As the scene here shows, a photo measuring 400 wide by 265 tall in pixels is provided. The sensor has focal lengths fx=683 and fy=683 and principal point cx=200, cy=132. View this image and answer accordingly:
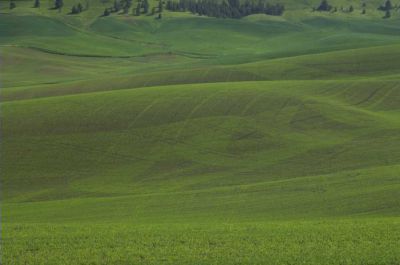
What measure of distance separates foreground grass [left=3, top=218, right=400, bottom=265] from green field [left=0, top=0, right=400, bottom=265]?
63 millimetres

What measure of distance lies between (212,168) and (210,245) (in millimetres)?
31327

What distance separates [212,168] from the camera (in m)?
52.2

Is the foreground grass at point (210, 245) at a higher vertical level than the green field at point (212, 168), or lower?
higher

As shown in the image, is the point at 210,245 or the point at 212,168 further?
the point at 212,168

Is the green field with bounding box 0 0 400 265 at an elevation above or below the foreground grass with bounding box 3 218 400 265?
below

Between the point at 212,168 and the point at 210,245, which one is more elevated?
the point at 210,245

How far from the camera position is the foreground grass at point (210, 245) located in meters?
18.9

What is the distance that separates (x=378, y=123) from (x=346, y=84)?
17831mm

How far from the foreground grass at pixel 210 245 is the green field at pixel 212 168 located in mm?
63

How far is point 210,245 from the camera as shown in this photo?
20844 millimetres

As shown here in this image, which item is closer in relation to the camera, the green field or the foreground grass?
the foreground grass

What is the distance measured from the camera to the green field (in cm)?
2086

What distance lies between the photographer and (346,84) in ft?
263

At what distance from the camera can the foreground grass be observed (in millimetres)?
18934
